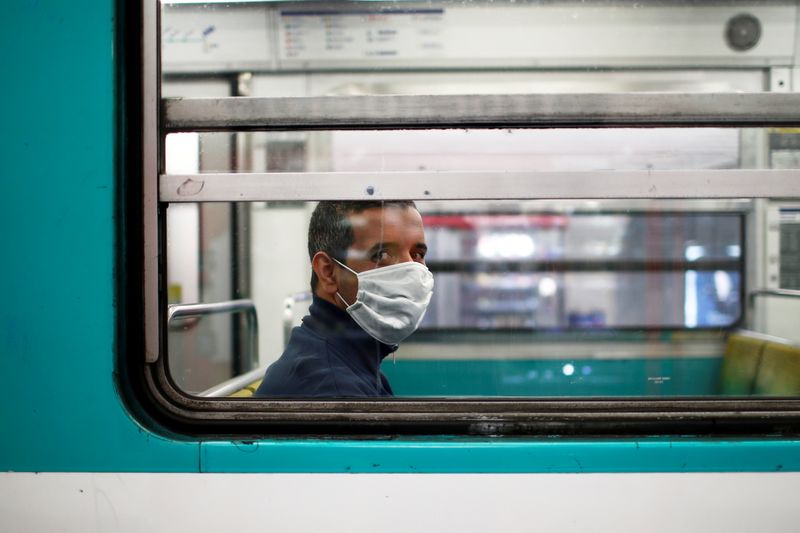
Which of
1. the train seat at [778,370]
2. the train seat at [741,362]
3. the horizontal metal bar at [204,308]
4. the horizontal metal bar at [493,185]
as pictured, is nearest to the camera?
the horizontal metal bar at [493,185]

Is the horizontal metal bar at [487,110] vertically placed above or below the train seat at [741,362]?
above

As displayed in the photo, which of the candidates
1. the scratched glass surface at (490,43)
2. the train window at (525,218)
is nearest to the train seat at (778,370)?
the train window at (525,218)

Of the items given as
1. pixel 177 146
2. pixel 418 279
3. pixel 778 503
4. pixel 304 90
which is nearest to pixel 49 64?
pixel 177 146

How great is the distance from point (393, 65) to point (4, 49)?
93.9 inches

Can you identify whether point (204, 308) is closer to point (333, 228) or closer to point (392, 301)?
point (333, 228)

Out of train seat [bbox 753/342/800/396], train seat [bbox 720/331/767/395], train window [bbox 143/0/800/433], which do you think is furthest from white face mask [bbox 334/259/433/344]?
train seat [bbox 720/331/767/395]

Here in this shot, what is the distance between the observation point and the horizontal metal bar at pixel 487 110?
128cm

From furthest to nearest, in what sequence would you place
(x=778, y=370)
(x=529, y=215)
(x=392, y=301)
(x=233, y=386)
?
(x=529, y=215), (x=778, y=370), (x=233, y=386), (x=392, y=301)

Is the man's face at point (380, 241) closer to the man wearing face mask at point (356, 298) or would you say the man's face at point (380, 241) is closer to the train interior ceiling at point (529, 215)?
the man wearing face mask at point (356, 298)

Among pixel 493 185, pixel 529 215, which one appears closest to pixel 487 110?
pixel 493 185

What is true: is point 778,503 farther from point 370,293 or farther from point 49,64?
point 49,64

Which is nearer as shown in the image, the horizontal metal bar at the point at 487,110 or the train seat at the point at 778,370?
the horizontal metal bar at the point at 487,110

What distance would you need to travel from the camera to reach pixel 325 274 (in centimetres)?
167

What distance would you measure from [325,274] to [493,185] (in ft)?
2.00
